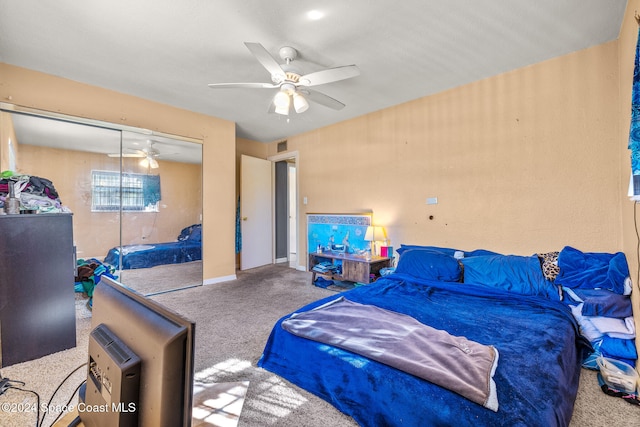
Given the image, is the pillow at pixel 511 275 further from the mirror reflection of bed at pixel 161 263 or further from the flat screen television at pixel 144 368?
the mirror reflection of bed at pixel 161 263

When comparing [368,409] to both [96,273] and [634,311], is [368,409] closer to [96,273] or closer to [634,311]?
[634,311]

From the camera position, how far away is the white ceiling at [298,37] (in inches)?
80.2

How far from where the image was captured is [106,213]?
3.56m

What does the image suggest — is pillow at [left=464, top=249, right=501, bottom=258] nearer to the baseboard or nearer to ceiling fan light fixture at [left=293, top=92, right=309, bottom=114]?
ceiling fan light fixture at [left=293, top=92, right=309, bottom=114]

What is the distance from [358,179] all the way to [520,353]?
3.25 metres

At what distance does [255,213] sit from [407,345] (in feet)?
14.3

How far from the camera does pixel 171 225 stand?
4.08m

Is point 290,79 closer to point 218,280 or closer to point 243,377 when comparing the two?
point 243,377

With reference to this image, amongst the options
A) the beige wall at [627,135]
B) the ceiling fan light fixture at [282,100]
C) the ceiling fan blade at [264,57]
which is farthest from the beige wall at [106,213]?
the beige wall at [627,135]

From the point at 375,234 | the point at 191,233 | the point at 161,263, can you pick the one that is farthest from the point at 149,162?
the point at 375,234

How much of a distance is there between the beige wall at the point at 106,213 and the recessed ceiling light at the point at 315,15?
290 centimetres

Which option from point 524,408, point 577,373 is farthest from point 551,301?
point 524,408

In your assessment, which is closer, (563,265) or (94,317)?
(94,317)

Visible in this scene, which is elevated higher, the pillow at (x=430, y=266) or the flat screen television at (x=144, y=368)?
the flat screen television at (x=144, y=368)
